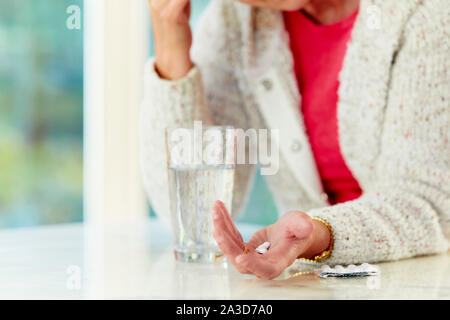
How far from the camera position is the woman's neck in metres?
1.09

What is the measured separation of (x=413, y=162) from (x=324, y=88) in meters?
0.28

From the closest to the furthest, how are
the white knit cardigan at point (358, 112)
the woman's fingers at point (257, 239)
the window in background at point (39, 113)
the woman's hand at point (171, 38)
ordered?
the woman's fingers at point (257, 239) → the white knit cardigan at point (358, 112) → the woman's hand at point (171, 38) → the window in background at point (39, 113)

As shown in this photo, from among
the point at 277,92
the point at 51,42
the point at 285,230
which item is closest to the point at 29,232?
the point at 277,92

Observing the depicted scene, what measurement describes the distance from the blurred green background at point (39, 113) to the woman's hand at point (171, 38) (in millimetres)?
1141

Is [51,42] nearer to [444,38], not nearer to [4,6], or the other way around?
[4,6]

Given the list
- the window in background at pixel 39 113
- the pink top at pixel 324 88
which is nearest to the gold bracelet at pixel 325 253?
the pink top at pixel 324 88

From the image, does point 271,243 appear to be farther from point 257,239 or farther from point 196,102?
point 196,102

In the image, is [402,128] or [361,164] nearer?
[402,128]

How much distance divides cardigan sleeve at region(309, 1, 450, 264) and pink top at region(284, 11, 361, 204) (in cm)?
18

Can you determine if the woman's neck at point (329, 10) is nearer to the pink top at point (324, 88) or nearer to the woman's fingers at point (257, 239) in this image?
the pink top at point (324, 88)

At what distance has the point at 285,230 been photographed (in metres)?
0.60

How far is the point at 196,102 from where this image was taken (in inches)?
41.0

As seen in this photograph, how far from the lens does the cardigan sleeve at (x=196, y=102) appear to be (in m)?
1.03
